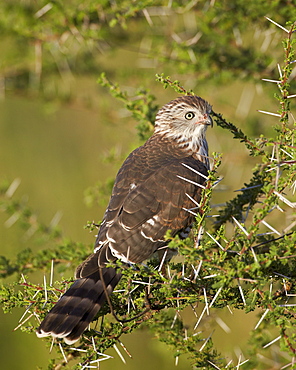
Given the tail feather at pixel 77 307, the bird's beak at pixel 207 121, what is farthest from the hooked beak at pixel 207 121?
the tail feather at pixel 77 307

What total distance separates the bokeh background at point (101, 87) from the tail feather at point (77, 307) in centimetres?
93

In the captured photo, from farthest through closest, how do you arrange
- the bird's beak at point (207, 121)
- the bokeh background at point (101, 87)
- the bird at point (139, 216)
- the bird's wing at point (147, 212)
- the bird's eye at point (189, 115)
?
the bokeh background at point (101, 87)
the bird's eye at point (189, 115)
the bird's beak at point (207, 121)
the bird's wing at point (147, 212)
the bird at point (139, 216)

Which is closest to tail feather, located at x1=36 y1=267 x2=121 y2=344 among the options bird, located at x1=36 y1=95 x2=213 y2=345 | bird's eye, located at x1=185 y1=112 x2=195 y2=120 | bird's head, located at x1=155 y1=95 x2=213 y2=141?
bird, located at x1=36 y1=95 x2=213 y2=345

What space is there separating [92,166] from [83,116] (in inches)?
48.7

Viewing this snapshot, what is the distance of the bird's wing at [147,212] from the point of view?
11.0ft

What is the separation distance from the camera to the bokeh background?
4.46 metres

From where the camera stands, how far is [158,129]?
14.4 feet

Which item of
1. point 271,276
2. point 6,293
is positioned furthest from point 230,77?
point 6,293

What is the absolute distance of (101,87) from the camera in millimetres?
6562

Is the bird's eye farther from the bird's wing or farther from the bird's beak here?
the bird's wing

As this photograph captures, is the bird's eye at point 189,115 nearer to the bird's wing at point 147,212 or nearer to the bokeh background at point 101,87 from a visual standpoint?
the bokeh background at point 101,87

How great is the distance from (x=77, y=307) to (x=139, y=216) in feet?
2.70

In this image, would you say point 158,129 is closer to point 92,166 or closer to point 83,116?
point 92,166

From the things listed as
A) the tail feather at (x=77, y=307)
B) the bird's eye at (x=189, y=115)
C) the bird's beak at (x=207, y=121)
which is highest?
the bird's eye at (x=189, y=115)
